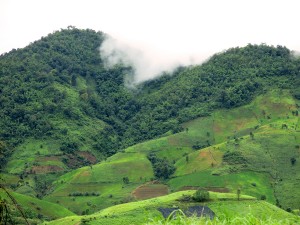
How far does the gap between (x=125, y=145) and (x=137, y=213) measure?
327 feet

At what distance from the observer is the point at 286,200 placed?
11769 centimetres

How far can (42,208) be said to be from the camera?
120312mm

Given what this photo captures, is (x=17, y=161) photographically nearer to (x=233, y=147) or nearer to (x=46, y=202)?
(x=46, y=202)

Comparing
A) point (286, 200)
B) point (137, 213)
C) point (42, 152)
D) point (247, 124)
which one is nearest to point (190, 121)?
point (247, 124)

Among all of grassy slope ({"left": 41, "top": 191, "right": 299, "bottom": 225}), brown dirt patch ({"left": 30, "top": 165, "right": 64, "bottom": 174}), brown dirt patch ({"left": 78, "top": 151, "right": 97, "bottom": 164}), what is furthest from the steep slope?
brown dirt patch ({"left": 78, "top": 151, "right": 97, "bottom": 164})

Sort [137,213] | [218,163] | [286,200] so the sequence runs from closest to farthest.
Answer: [137,213] → [286,200] → [218,163]

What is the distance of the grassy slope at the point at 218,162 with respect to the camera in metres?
129

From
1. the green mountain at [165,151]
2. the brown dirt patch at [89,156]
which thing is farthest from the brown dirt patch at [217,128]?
the brown dirt patch at [89,156]

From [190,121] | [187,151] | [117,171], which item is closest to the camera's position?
[117,171]

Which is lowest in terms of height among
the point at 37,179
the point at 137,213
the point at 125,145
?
the point at 137,213

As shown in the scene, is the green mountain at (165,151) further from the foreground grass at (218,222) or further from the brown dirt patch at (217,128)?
the foreground grass at (218,222)

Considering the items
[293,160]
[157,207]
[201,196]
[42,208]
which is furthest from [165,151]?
[157,207]

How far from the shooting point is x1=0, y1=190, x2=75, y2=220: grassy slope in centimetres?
11619

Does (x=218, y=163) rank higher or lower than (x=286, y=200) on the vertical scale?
higher
